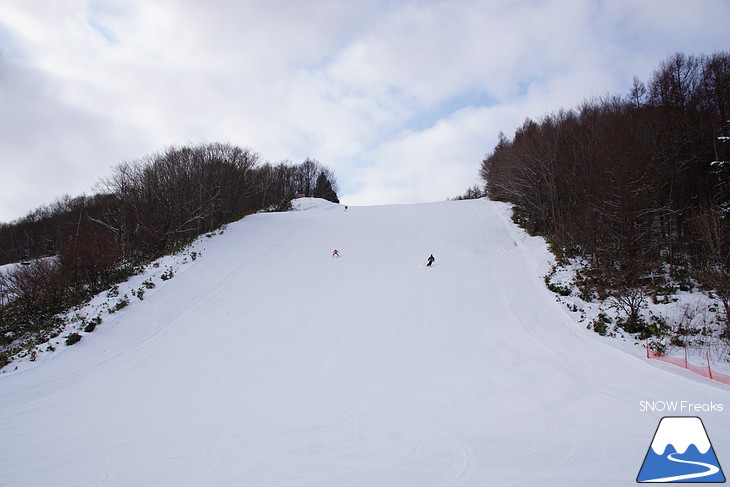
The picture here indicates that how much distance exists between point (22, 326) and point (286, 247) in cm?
1379

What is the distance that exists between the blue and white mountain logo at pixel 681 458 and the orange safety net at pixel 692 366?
3.45m

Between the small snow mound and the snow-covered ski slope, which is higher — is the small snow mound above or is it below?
above

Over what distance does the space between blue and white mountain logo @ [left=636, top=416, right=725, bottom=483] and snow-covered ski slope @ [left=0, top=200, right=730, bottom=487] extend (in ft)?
0.57

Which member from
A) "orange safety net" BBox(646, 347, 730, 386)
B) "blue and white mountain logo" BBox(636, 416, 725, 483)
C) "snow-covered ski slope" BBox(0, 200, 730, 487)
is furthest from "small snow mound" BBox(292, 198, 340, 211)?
"blue and white mountain logo" BBox(636, 416, 725, 483)

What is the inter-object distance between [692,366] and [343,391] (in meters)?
9.01

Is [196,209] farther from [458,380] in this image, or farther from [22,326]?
[458,380]

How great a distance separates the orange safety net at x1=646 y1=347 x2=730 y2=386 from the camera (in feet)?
29.2

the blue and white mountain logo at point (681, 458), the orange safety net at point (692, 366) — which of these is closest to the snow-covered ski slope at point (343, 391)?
the blue and white mountain logo at point (681, 458)

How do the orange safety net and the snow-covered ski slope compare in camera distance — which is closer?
the snow-covered ski slope

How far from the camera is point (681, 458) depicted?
5402 mm

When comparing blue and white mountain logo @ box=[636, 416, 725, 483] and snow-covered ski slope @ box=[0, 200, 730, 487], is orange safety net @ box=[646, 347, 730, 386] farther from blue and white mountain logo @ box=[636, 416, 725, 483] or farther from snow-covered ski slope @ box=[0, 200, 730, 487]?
blue and white mountain logo @ box=[636, 416, 725, 483]

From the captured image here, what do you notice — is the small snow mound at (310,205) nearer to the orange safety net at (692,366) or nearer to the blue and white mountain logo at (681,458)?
the orange safety net at (692,366)

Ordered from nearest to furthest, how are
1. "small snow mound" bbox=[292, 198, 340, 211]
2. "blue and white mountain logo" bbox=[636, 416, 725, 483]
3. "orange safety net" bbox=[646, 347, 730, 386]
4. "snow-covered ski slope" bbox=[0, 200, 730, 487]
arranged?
"blue and white mountain logo" bbox=[636, 416, 725, 483] → "snow-covered ski slope" bbox=[0, 200, 730, 487] → "orange safety net" bbox=[646, 347, 730, 386] → "small snow mound" bbox=[292, 198, 340, 211]

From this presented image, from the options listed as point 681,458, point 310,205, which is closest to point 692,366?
point 681,458
